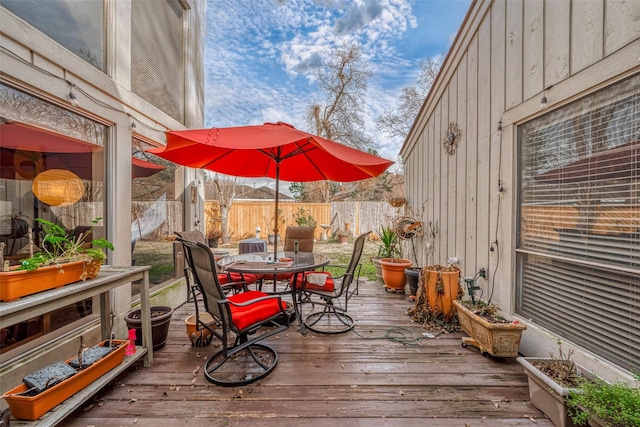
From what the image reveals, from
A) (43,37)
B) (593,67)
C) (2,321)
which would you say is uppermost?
(43,37)

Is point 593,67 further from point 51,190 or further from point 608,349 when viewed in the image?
point 51,190

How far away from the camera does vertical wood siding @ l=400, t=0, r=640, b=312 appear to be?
1.89 metres

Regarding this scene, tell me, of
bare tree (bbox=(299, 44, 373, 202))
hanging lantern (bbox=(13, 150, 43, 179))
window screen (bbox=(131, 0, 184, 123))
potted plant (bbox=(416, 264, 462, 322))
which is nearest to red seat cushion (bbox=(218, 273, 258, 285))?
hanging lantern (bbox=(13, 150, 43, 179))

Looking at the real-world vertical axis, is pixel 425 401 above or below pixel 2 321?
below

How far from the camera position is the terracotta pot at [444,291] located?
312cm

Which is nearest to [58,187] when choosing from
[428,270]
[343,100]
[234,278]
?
[234,278]

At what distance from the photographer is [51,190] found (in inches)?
89.3

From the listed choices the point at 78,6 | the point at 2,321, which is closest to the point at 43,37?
the point at 78,6

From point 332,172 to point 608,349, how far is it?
2965mm

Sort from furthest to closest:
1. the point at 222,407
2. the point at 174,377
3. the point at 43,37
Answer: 1. the point at 174,377
2. the point at 43,37
3. the point at 222,407

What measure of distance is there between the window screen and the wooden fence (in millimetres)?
6740

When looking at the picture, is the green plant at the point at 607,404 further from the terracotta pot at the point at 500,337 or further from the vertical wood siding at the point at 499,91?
the vertical wood siding at the point at 499,91

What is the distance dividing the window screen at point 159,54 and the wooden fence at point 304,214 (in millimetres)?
6740

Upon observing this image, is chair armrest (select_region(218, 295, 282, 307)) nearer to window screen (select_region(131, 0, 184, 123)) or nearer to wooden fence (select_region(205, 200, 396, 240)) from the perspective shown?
window screen (select_region(131, 0, 184, 123))
